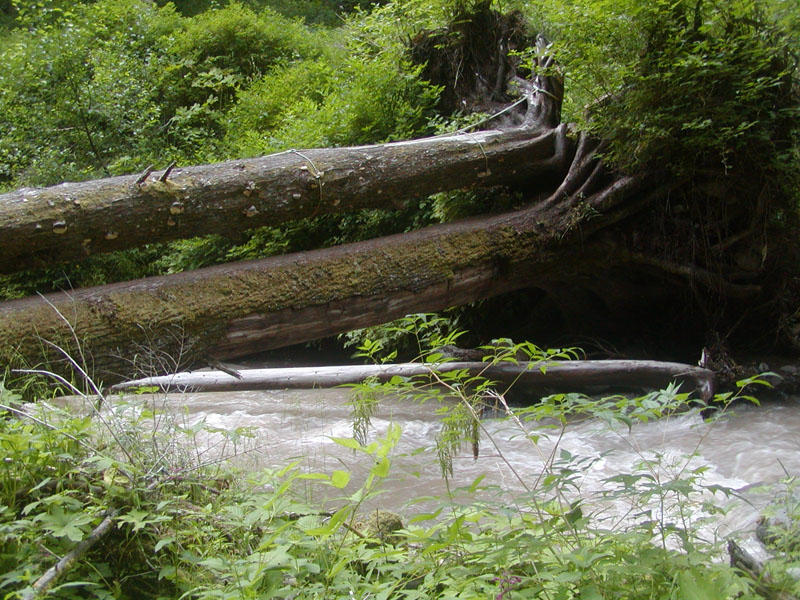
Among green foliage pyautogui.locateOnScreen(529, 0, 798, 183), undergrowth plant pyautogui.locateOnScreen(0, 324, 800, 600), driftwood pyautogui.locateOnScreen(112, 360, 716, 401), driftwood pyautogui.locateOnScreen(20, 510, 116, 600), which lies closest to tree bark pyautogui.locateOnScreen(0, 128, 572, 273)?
green foliage pyautogui.locateOnScreen(529, 0, 798, 183)

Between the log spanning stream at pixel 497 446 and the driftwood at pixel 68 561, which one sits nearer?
the driftwood at pixel 68 561

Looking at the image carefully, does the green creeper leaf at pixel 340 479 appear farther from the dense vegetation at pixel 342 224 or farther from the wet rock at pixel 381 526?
the wet rock at pixel 381 526

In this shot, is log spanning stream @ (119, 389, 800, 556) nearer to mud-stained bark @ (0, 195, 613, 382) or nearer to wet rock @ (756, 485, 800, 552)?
mud-stained bark @ (0, 195, 613, 382)

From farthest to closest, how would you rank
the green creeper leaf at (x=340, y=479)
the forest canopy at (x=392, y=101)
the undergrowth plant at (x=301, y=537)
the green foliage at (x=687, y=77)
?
the forest canopy at (x=392, y=101) < the green foliage at (x=687, y=77) < the undergrowth plant at (x=301, y=537) < the green creeper leaf at (x=340, y=479)

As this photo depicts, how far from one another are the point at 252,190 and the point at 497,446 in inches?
109

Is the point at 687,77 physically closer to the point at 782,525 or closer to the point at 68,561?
the point at 782,525

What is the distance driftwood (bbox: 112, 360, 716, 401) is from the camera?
518cm

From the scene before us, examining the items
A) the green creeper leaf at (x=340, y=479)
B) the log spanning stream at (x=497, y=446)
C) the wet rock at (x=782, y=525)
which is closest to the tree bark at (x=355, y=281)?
the log spanning stream at (x=497, y=446)

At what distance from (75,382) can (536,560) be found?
3.16 m

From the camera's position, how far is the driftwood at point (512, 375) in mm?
5180

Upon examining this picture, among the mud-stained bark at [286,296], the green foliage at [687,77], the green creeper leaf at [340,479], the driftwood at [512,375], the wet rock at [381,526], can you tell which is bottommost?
the driftwood at [512,375]

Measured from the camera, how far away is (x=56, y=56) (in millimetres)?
8812

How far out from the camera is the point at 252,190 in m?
4.94

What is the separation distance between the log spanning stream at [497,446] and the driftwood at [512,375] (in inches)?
9.4
